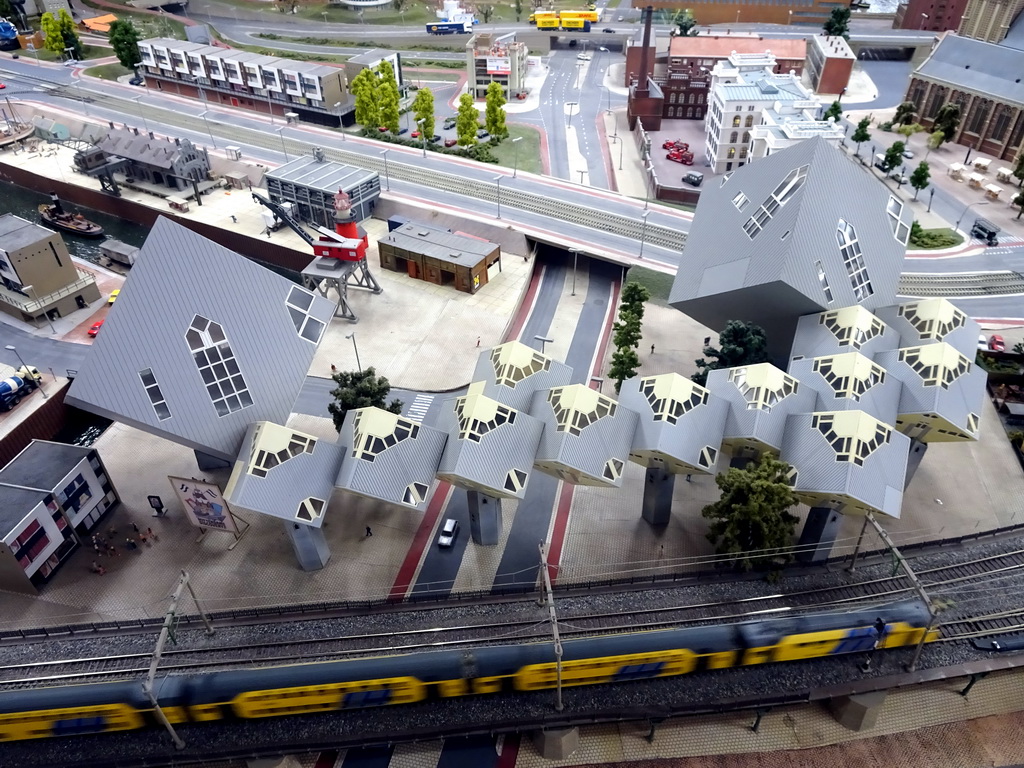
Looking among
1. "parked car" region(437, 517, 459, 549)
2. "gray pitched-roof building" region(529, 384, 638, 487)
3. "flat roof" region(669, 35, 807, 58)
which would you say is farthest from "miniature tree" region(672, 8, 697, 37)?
"parked car" region(437, 517, 459, 549)

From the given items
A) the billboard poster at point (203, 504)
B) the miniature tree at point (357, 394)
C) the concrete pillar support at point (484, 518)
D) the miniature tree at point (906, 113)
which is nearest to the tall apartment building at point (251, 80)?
the miniature tree at point (357, 394)

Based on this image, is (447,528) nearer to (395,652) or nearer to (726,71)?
(395,652)

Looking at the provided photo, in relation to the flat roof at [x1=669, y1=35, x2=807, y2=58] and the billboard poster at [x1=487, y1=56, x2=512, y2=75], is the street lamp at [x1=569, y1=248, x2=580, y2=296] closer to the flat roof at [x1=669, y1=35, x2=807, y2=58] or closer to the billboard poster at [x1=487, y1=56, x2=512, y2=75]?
the billboard poster at [x1=487, y1=56, x2=512, y2=75]

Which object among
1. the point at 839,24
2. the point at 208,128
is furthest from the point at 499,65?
the point at 839,24

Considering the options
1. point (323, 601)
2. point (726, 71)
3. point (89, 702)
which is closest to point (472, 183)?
point (726, 71)

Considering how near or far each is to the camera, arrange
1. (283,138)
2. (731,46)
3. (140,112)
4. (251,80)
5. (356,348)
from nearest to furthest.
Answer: (356,348)
(283,138)
(251,80)
(140,112)
(731,46)

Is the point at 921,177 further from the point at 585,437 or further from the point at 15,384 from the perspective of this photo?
the point at 15,384
